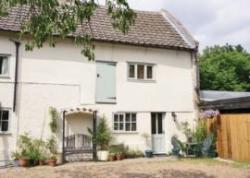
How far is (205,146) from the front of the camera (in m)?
20.2

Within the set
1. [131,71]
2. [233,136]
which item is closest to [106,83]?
[131,71]

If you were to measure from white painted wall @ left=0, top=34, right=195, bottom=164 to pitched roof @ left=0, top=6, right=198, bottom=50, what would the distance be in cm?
44

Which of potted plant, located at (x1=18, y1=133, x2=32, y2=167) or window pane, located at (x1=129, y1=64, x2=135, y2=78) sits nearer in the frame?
potted plant, located at (x1=18, y1=133, x2=32, y2=167)

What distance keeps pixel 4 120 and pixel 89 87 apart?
464 cm

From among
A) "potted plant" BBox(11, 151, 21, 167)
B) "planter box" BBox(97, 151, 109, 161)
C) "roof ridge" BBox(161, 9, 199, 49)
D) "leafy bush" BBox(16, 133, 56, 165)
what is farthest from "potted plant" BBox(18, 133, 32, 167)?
"roof ridge" BBox(161, 9, 199, 49)

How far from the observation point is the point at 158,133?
2208 cm

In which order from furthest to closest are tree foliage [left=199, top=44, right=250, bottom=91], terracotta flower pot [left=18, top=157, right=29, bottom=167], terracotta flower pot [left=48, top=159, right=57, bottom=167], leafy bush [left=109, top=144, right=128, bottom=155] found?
tree foliage [left=199, top=44, right=250, bottom=91]
leafy bush [left=109, top=144, right=128, bottom=155]
terracotta flower pot [left=48, top=159, right=57, bottom=167]
terracotta flower pot [left=18, top=157, right=29, bottom=167]

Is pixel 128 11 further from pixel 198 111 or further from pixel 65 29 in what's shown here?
pixel 198 111

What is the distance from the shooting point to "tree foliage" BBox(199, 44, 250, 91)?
144ft

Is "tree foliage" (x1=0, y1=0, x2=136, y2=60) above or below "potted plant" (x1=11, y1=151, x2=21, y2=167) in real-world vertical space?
above

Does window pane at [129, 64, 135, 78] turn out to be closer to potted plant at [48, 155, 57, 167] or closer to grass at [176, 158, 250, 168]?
grass at [176, 158, 250, 168]

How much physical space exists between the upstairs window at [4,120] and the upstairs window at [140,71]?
6.90 metres

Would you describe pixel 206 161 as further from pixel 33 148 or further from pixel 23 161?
pixel 23 161

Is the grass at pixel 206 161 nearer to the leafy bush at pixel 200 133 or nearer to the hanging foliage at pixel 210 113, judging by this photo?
the leafy bush at pixel 200 133
